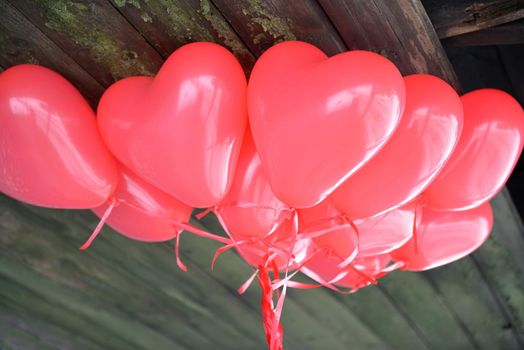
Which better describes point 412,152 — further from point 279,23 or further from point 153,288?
point 153,288

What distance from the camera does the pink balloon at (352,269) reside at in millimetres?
1344

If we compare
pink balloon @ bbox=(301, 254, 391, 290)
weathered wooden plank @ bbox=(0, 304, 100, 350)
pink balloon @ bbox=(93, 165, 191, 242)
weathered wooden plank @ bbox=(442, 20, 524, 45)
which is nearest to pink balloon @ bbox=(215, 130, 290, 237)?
pink balloon @ bbox=(93, 165, 191, 242)

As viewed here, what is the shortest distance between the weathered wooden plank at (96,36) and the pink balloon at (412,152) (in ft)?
1.50

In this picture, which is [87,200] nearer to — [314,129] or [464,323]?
[314,129]

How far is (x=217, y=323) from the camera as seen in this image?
2.12 metres

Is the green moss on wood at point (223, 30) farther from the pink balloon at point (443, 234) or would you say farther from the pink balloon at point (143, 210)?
the pink balloon at point (443, 234)

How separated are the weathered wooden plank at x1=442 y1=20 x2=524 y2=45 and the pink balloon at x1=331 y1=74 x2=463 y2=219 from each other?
0.70 feet

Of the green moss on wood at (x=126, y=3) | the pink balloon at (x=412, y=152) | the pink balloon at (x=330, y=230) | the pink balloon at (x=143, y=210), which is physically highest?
the green moss on wood at (x=126, y=3)

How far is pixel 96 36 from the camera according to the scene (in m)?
1.15

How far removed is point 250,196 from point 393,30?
1.27 ft

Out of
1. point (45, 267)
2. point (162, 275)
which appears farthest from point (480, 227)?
point (45, 267)

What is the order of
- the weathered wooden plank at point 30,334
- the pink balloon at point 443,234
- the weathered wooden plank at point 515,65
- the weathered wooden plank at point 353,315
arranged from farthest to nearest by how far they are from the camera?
the weathered wooden plank at point 353,315
the weathered wooden plank at point 30,334
the weathered wooden plank at point 515,65
the pink balloon at point 443,234

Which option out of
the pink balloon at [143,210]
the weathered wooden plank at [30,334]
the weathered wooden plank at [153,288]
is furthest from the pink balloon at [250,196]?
the weathered wooden plank at [30,334]

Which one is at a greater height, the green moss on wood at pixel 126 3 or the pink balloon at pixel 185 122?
the green moss on wood at pixel 126 3
